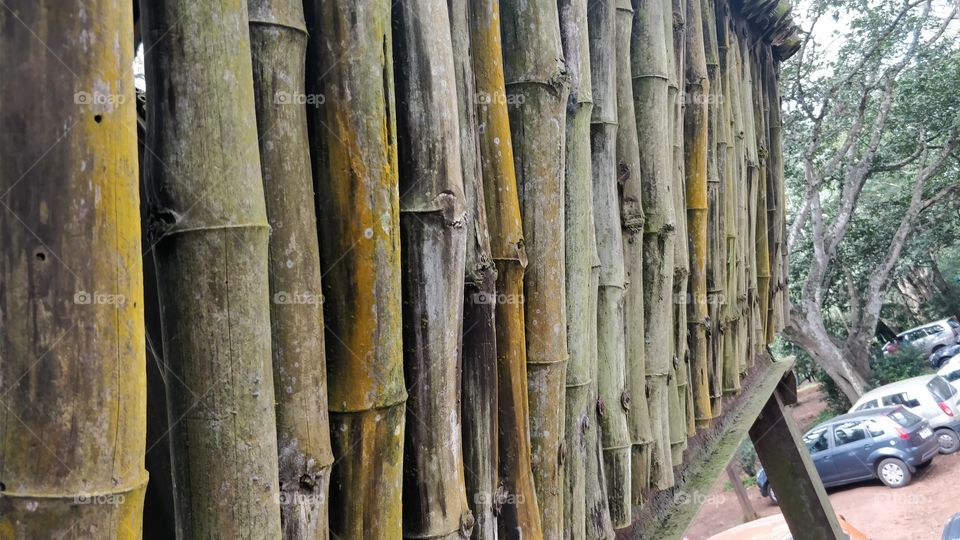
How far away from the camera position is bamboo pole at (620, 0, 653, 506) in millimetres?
2557

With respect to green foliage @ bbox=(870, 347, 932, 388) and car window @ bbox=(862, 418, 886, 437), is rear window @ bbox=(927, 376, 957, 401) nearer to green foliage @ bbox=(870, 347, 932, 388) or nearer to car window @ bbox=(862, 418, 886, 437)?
car window @ bbox=(862, 418, 886, 437)

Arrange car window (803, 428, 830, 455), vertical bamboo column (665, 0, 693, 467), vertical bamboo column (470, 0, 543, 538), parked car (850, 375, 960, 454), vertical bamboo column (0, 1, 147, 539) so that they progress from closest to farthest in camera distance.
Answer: vertical bamboo column (0, 1, 147, 539) → vertical bamboo column (470, 0, 543, 538) → vertical bamboo column (665, 0, 693, 467) → parked car (850, 375, 960, 454) → car window (803, 428, 830, 455)

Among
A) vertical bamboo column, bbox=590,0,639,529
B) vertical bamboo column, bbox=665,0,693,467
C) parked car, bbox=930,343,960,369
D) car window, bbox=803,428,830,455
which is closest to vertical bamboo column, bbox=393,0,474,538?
vertical bamboo column, bbox=590,0,639,529

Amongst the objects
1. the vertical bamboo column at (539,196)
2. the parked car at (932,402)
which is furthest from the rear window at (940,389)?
the vertical bamboo column at (539,196)

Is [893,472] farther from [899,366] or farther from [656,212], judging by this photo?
[656,212]

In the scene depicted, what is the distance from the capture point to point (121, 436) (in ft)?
3.30

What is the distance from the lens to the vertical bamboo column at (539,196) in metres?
1.88

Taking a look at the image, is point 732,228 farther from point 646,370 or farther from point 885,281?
point 885,281

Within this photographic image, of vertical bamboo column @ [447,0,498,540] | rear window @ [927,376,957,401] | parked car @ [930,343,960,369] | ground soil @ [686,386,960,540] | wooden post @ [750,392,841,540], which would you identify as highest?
vertical bamboo column @ [447,0,498,540]

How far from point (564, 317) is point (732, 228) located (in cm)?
232

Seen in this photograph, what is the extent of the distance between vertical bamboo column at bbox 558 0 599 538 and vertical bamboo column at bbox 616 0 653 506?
0.45m

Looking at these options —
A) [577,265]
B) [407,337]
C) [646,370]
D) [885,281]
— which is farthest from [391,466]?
[885,281]

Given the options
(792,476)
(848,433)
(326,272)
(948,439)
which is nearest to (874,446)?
(848,433)

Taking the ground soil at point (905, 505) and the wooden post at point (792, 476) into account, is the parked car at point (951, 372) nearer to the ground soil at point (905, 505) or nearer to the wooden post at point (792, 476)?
the ground soil at point (905, 505)
